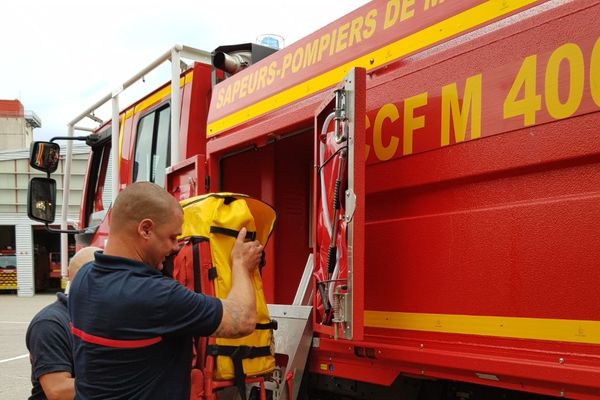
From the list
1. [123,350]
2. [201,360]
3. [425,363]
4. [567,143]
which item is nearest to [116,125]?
[201,360]

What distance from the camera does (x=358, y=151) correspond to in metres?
2.11

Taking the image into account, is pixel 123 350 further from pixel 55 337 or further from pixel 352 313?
pixel 55 337

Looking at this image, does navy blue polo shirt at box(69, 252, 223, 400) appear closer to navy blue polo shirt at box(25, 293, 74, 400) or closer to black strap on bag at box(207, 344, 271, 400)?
black strap on bag at box(207, 344, 271, 400)

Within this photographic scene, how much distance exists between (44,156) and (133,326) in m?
3.33

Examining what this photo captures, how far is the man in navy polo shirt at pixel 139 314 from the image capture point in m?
1.77

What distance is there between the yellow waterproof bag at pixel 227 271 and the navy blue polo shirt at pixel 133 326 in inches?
17.7

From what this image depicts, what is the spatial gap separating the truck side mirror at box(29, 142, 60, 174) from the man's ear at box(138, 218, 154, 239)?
3.17 meters

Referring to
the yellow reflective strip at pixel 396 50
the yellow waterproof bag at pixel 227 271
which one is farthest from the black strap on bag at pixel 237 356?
the yellow reflective strip at pixel 396 50

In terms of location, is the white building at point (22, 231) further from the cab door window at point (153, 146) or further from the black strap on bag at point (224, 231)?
the black strap on bag at point (224, 231)

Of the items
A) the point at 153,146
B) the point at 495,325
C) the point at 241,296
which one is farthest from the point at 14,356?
the point at 495,325

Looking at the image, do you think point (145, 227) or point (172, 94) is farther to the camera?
point (172, 94)

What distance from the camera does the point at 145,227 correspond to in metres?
1.86

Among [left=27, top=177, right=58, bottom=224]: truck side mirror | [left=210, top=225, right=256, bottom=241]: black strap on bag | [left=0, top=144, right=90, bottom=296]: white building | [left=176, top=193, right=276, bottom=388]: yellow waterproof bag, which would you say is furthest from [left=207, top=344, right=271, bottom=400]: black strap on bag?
[left=0, top=144, right=90, bottom=296]: white building

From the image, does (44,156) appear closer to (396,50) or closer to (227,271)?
(227,271)
